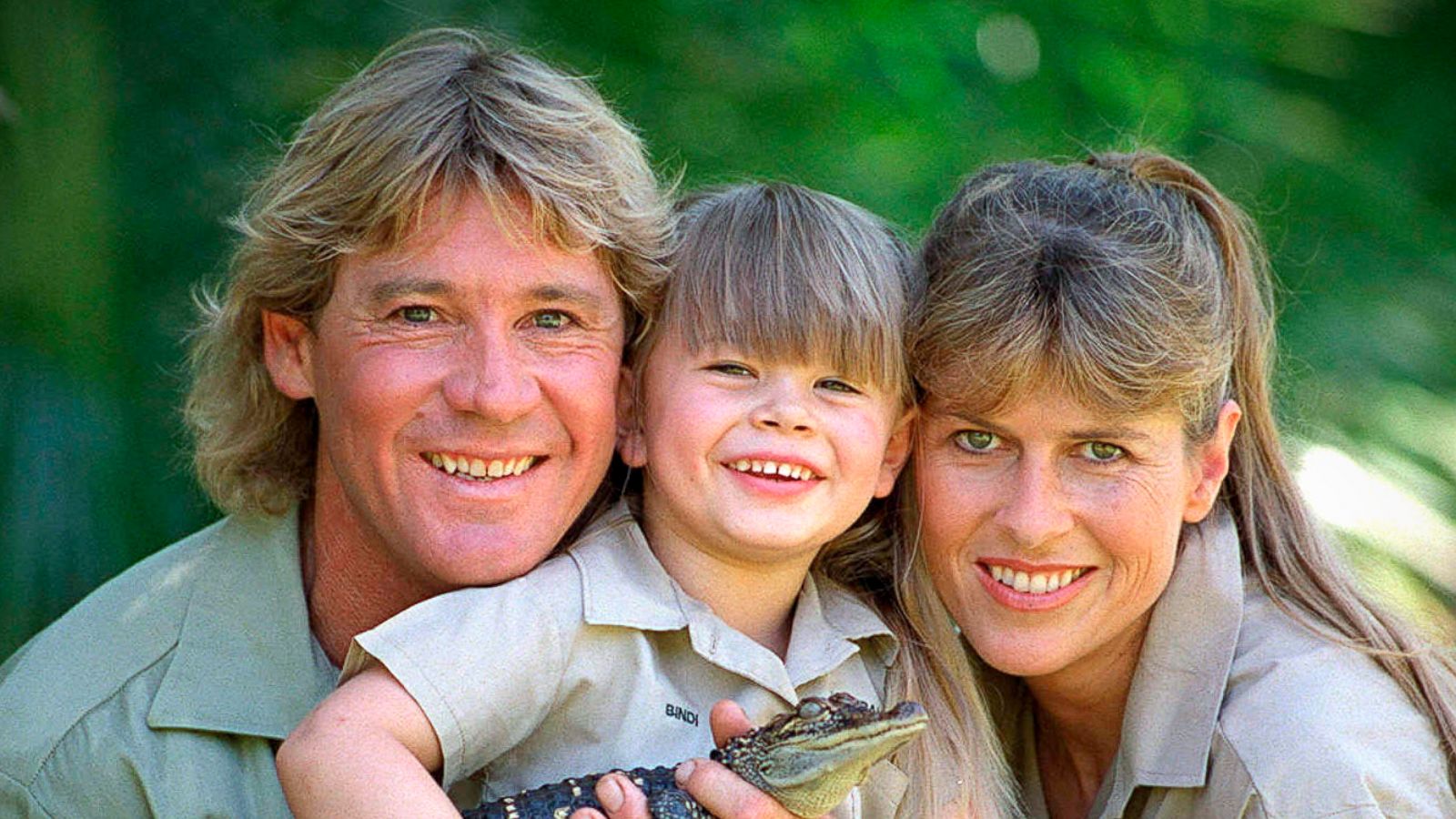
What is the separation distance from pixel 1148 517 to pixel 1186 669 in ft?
1.39

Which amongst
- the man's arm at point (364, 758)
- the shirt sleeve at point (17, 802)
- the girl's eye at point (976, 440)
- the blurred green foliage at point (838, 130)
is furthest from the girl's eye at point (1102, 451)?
the shirt sleeve at point (17, 802)

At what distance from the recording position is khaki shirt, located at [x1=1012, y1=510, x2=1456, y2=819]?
12.3 ft

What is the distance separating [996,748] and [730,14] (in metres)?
3.30

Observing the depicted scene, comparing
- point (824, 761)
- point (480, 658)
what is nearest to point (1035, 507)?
point (824, 761)

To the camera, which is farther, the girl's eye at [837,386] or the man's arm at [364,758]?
the girl's eye at [837,386]

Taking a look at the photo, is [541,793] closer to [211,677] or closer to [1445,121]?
[211,677]

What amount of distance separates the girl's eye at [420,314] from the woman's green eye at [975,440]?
1211mm

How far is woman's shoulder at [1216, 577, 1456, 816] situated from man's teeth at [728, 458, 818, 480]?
3.79ft

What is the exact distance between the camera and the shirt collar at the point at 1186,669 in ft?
13.3

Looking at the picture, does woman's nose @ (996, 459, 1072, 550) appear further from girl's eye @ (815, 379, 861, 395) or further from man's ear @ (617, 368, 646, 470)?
man's ear @ (617, 368, 646, 470)

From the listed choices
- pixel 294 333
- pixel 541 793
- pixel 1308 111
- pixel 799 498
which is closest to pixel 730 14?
pixel 1308 111

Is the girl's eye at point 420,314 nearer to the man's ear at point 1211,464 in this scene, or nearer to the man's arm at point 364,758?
the man's arm at point 364,758

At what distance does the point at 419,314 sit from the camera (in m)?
3.87

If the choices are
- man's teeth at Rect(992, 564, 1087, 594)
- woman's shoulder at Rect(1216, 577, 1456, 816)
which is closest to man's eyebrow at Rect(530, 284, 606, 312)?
man's teeth at Rect(992, 564, 1087, 594)
